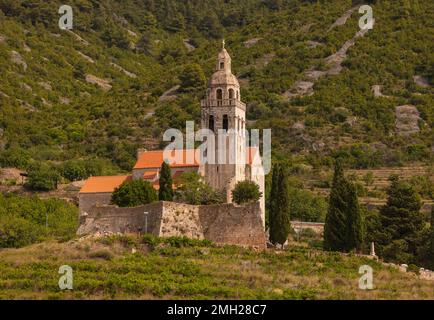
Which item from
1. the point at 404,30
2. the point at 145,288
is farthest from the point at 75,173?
the point at 404,30

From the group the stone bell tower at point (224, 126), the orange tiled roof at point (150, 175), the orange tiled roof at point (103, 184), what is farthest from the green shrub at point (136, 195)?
the orange tiled roof at point (103, 184)

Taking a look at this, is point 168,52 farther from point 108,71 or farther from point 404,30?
point 404,30

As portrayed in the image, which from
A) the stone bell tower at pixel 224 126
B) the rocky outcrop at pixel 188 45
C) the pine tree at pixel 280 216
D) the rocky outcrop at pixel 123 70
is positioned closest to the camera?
the pine tree at pixel 280 216

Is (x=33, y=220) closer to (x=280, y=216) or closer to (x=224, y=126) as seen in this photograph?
(x=224, y=126)

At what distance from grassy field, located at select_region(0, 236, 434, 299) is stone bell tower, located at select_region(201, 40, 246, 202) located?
12.6 metres

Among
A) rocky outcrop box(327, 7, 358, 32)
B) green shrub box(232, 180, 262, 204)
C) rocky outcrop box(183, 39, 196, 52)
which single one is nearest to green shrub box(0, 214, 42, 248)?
green shrub box(232, 180, 262, 204)

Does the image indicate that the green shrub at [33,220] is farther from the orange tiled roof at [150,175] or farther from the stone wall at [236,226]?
the stone wall at [236,226]

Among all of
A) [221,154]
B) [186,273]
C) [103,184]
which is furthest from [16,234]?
[186,273]

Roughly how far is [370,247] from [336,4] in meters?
93.9

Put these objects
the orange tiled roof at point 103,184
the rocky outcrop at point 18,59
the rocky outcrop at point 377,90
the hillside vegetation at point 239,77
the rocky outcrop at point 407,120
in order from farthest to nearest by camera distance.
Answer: the rocky outcrop at point 18,59 → the rocky outcrop at point 377,90 → the rocky outcrop at point 407,120 → the hillside vegetation at point 239,77 → the orange tiled roof at point 103,184

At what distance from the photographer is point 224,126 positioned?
73.8m

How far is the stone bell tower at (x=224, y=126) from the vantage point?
72.0 m

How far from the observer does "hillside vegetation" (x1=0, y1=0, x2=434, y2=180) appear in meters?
112

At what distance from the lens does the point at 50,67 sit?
5551 inches
